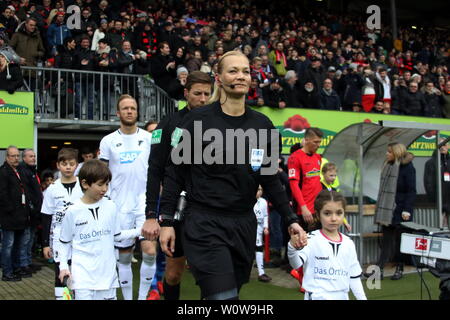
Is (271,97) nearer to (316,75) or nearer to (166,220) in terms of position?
(316,75)

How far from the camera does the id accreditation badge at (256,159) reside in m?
3.58

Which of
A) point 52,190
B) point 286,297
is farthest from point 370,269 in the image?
point 52,190

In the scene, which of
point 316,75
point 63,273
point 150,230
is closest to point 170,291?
point 63,273

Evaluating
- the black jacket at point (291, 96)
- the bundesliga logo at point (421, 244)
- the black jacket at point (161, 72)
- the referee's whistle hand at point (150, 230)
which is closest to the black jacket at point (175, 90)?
the black jacket at point (161, 72)

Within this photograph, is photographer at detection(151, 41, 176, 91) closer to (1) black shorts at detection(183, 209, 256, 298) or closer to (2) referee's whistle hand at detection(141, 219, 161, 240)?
(2) referee's whistle hand at detection(141, 219, 161, 240)

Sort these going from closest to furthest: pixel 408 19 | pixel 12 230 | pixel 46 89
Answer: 1. pixel 12 230
2. pixel 46 89
3. pixel 408 19

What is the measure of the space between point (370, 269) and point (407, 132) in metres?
2.64

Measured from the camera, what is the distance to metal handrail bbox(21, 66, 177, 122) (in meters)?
11.0

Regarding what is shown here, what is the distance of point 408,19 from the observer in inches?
1310

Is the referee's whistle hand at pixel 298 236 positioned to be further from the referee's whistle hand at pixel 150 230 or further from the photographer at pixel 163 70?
the photographer at pixel 163 70

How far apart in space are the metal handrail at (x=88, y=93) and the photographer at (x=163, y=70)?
21cm

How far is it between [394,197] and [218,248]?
5964 millimetres

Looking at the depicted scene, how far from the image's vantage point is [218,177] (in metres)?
3.54

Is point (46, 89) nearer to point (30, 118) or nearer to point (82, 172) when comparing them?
point (30, 118)
